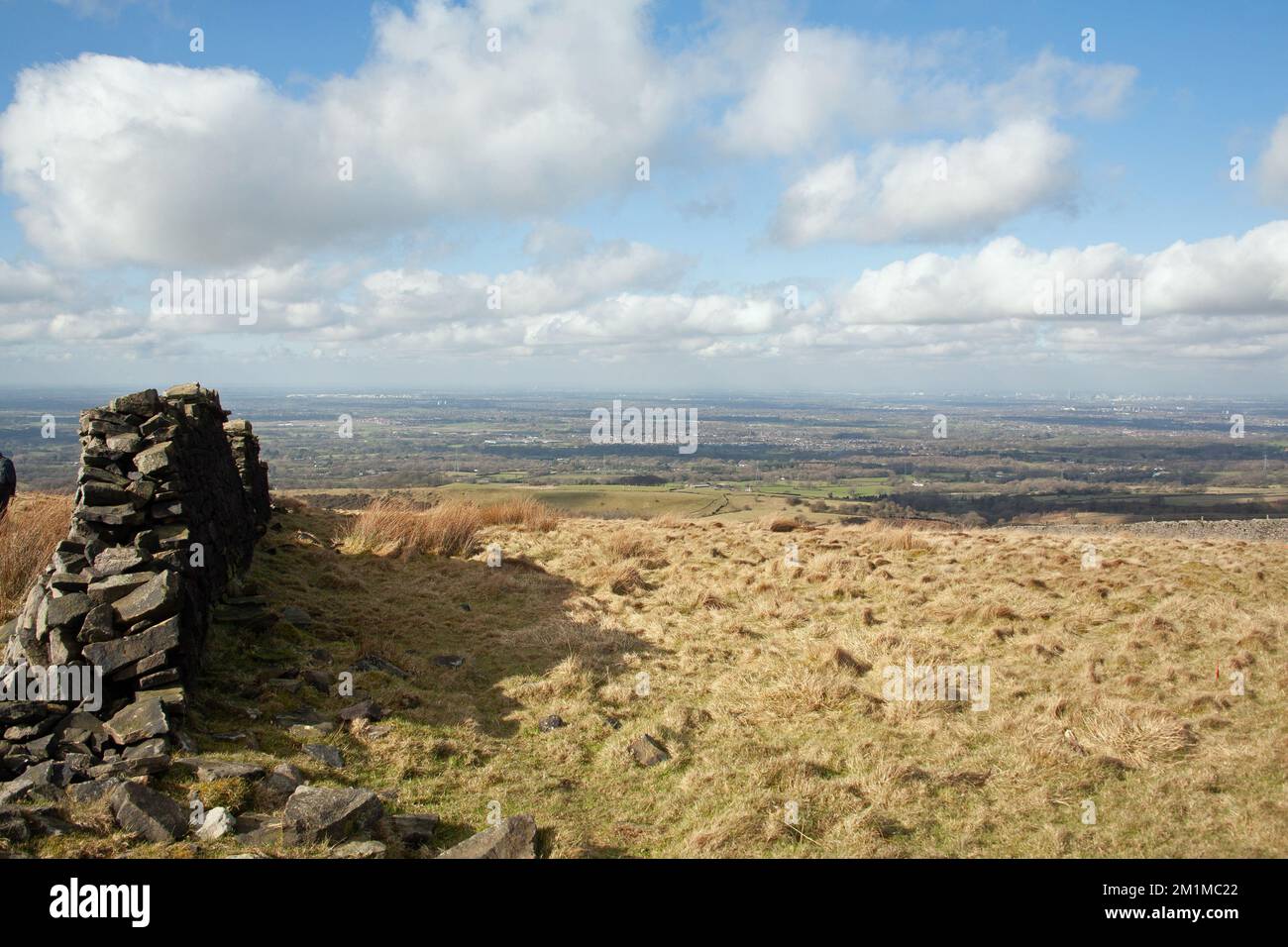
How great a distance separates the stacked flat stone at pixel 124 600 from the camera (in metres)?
6.23

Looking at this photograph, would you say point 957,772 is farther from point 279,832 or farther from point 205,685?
point 205,685

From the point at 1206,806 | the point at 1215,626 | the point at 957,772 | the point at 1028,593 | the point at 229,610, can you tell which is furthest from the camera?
the point at 1028,593

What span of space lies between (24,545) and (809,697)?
1180 cm

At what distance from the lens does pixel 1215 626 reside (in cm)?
1065

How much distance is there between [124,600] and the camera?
Answer: 7668 mm

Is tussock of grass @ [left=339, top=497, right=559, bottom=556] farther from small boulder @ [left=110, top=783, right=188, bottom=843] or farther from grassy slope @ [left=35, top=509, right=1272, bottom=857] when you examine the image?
small boulder @ [left=110, top=783, right=188, bottom=843]

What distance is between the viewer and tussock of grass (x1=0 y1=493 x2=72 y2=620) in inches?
392

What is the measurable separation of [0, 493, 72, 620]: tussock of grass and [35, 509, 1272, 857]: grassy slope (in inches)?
123

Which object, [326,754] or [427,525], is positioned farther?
[427,525]

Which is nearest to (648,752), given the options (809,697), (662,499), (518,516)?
(809,697)

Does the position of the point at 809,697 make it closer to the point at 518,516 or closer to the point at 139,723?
the point at 139,723

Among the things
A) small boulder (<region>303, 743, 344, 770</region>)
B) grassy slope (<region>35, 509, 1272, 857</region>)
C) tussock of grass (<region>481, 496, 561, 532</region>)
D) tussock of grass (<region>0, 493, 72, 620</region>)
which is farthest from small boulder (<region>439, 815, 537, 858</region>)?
tussock of grass (<region>481, 496, 561, 532</region>)
